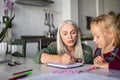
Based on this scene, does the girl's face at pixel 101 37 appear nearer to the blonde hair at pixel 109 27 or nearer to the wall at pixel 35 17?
the blonde hair at pixel 109 27

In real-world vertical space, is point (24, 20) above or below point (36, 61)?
above

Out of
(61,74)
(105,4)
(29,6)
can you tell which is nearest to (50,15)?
(29,6)

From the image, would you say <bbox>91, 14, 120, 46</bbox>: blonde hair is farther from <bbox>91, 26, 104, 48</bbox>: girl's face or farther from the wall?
the wall

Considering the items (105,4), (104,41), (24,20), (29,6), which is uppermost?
(105,4)

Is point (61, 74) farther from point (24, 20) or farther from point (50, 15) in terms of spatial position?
point (50, 15)

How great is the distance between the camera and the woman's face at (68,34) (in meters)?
1.46

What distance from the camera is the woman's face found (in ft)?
4.79

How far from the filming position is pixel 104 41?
141 cm

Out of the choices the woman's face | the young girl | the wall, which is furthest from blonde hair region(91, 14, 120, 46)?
the wall

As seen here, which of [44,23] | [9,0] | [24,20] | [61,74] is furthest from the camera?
[44,23]

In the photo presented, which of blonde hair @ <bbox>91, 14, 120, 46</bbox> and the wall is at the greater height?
the wall

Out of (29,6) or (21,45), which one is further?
(29,6)

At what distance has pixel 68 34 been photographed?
4.80ft

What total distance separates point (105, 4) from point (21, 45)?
12.2 feet
